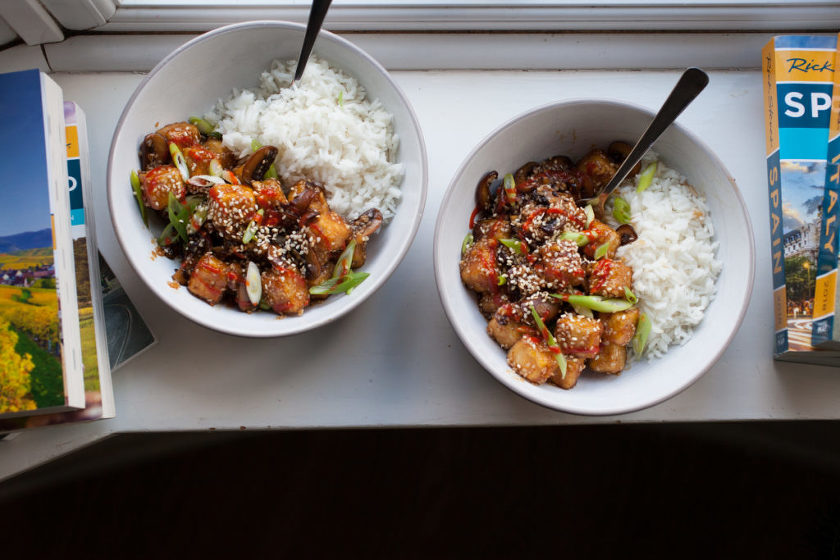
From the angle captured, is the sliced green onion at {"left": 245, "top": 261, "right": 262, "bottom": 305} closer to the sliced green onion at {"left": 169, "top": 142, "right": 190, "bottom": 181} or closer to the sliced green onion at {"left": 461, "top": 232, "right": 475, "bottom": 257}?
the sliced green onion at {"left": 169, "top": 142, "right": 190, "bottom": 181}

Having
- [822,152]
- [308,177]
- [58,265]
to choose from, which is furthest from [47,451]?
[822,152]

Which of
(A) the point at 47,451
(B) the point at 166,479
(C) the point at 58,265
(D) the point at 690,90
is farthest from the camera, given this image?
(B) the point at 166,479

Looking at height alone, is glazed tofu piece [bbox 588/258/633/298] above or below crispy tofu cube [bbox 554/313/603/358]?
above

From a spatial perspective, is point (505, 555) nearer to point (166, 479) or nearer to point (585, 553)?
point (585, 553)

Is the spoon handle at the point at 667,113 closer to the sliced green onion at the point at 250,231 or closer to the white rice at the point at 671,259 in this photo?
the white rice at the point at 671,259

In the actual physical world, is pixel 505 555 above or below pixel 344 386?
below

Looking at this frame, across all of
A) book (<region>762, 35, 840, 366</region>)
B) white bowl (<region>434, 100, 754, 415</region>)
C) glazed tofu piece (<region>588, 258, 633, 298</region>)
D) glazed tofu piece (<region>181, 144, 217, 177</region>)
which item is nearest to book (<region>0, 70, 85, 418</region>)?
glazed tofu piece (<region>181, 144, 217, 177</region>)

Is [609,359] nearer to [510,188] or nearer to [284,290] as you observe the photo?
[510,188]
